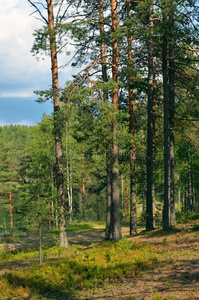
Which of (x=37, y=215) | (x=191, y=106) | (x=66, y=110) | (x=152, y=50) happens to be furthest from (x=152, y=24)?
(x=37, y=215)

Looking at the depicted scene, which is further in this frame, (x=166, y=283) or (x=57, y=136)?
(x=57, y=136)

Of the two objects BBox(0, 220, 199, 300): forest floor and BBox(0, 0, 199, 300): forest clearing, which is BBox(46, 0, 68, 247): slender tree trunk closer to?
BBox(0, 0, 199, 300): forest clearing

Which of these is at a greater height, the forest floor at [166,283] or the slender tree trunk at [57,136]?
the slender tree trunk at [57,136]

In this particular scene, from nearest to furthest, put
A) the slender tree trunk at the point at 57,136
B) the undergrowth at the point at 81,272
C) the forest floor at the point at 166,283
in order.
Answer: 1. the forest floor at the point at 166,283
2. the undergrowth at the point at 81,272
3. the slender tree trunk at the point at 57,136

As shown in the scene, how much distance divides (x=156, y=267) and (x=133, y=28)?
9.64 meters

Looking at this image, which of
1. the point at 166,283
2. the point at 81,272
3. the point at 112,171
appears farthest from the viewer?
the point at 112,171

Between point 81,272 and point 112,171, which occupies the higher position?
point 112,171

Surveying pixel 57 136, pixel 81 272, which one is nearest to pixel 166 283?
pixel 81 272

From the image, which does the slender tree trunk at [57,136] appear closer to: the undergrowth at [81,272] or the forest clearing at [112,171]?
the forest clearing at [112,171]

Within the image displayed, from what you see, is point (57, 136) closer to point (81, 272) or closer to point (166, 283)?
point (81, 272)

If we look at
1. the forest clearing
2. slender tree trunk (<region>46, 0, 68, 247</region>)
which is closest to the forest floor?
the forest clearing

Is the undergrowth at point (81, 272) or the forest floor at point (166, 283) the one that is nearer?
the forest floor at point (166, 283)

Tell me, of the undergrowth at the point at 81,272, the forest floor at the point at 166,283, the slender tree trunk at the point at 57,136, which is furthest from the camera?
the slender tree trunk at the point at 57,136

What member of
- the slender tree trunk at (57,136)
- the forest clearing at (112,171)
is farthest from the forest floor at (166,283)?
the slender tree trunk at (57,136)
